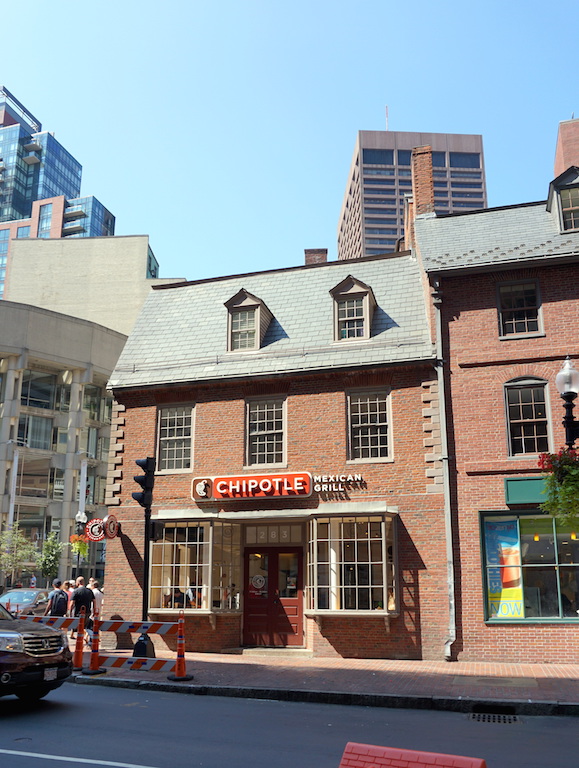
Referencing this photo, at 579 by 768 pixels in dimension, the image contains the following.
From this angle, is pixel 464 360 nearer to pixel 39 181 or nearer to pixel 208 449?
pixel 208 449

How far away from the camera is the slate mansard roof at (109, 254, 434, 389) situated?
19.1 m

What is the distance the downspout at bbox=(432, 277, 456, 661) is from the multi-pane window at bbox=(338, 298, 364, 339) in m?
2.26

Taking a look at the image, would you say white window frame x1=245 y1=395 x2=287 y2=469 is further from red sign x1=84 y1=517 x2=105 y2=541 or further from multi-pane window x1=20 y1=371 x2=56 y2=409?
multi-pane window x1=20 y1=371 x2=56 y2=409

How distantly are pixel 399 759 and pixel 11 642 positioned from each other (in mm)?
7420

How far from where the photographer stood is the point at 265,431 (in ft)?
63.5

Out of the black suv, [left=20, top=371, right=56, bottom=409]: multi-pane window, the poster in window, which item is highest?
[left=20, top=371, right=56, bottom=409]: multi-pane window

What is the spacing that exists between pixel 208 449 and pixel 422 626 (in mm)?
7073

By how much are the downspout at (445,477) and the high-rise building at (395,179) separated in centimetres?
11643

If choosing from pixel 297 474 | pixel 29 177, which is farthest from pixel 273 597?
pixel 29 177

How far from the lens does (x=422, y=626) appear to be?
16.8 metres

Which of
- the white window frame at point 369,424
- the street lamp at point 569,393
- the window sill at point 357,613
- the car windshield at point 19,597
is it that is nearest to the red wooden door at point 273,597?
the window sill at point 357,613

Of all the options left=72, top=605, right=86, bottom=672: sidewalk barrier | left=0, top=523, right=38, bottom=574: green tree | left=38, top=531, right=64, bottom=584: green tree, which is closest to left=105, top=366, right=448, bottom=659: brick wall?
left=72, top=605, right=86, bottom=672: sidewalk barrier

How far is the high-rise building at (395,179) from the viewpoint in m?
134

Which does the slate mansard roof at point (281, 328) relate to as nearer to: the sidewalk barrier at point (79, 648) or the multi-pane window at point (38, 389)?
the sidewalk barrier at point (79, 648)
